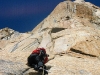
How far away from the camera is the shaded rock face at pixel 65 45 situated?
25.1m

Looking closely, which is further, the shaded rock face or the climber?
the shaded rock face

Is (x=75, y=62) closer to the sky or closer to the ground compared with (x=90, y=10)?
closer to the ground

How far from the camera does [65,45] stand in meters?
34.8

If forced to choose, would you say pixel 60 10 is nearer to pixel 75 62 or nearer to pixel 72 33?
pixel 72 33

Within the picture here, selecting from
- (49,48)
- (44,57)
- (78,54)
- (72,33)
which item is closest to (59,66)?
(44,57)

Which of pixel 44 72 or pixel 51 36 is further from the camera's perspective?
pixel 51 36

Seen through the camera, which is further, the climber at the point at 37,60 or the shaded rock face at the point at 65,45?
the shaded rock face at the point at 65,45

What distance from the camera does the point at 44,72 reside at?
23.7 metres

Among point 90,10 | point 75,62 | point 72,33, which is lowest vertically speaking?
point 75,62

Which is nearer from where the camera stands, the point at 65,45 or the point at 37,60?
the point at 37,60

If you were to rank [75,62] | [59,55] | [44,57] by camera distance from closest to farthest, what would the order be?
[44,57]
[75,62]
[59,55]

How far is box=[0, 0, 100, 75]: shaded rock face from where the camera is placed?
25.1 m

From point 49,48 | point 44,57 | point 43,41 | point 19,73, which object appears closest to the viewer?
point 19,73

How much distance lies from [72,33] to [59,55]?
279 inches
